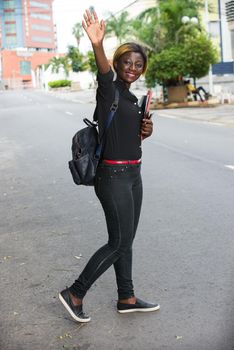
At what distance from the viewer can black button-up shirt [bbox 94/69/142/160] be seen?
368cm

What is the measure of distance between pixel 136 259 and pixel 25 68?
179257 millimetres

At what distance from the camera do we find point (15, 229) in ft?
23.3

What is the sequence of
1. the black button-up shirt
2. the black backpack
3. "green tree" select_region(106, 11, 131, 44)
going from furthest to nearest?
"green tree" select_region(106, 11, 131, 44), the black backpack, the black button-up shirt

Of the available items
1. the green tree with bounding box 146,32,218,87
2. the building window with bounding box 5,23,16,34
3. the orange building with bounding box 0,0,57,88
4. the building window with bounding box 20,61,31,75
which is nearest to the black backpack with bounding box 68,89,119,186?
the green tree with bounding box 146,32,218,87

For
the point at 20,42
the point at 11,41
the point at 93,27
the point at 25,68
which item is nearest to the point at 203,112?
the point at 93,27

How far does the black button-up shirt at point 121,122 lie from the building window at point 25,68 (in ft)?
586

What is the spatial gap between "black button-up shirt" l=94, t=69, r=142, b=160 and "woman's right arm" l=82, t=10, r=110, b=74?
0.11m

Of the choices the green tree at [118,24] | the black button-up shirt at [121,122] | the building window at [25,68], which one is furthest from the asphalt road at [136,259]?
the building window at [25,68]

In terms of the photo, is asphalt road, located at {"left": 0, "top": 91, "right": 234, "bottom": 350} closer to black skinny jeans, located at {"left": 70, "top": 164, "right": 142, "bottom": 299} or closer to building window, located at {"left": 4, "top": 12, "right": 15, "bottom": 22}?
black skinny jeans, located at {"left": 70, "top": 164, "right": 142, "bottom": 299}

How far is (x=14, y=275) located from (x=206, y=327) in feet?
6.49

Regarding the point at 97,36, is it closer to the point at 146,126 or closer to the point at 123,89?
A: the point at 123,89

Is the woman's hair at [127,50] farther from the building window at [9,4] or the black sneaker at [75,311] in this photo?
the building window at [9,4]

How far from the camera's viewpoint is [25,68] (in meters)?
180

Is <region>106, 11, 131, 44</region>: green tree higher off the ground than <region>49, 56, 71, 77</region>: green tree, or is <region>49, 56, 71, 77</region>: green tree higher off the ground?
<region>106, 11, 131, 44</region>: green tree
